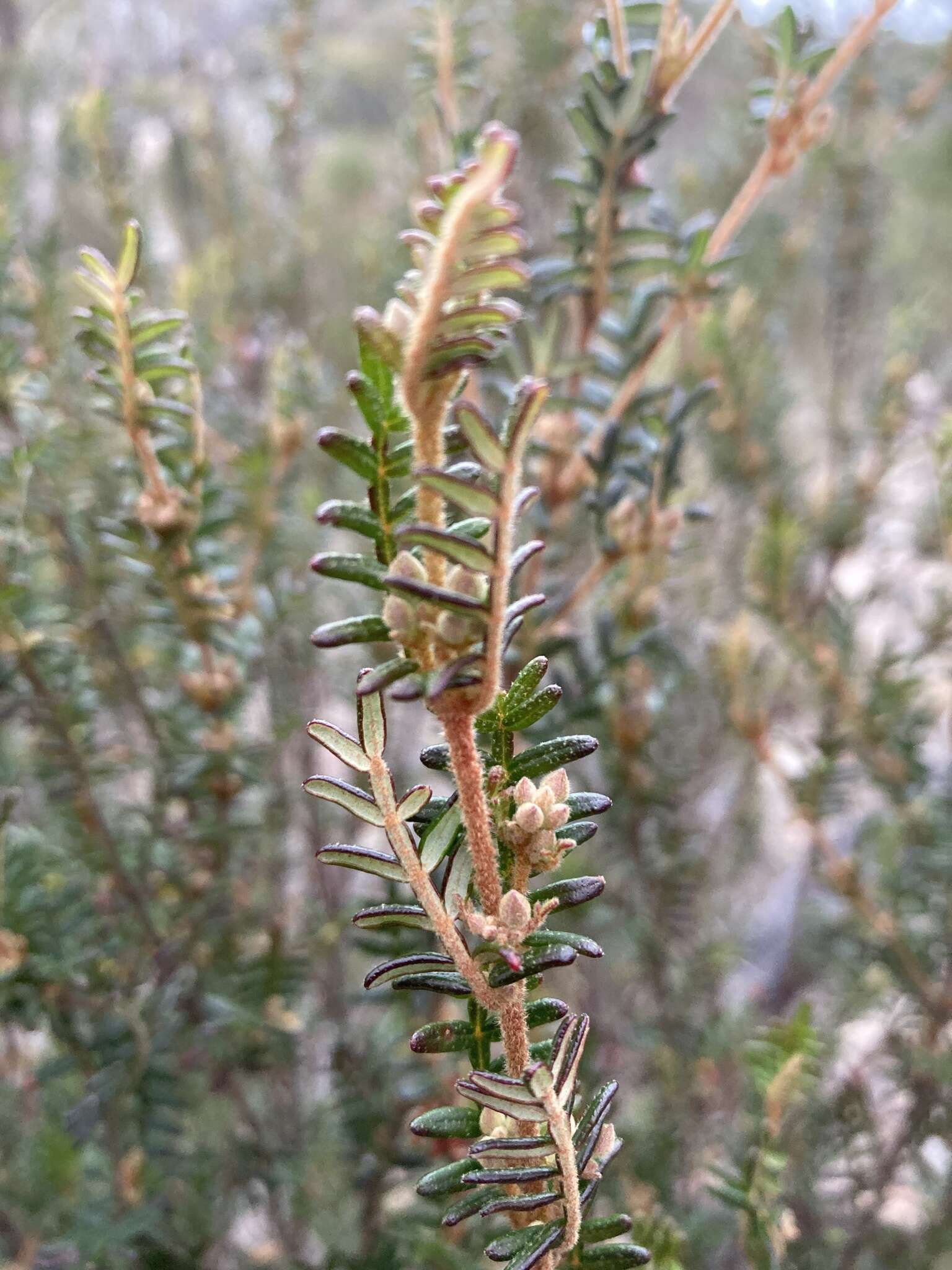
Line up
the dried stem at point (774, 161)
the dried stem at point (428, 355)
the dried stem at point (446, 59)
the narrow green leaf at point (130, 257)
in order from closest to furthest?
the dried stem at point (428, 355), the narrow green leaf at point (130, 257), the dried stem at point (774, 161), the dried stem at point (446, 59)

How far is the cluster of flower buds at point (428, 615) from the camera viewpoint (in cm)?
21

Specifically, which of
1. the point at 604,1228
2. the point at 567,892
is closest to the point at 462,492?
the point at 567,892

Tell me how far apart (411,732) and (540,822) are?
3.06 feet

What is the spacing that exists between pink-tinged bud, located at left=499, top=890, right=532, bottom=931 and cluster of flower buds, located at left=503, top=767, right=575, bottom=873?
1 centimetres

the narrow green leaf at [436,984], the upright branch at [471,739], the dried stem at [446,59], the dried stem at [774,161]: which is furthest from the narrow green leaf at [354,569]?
the dried stem at [446,59]

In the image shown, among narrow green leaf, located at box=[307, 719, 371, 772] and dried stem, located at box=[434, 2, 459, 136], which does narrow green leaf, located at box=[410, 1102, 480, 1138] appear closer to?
narrow green leaf, located at box=[307, 719, 371, 772]

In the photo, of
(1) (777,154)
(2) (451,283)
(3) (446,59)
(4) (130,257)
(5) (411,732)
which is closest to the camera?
(2) (451,283)

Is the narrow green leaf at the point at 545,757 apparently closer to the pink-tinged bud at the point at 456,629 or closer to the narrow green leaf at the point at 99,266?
the pink-tinged bud at the point at 456,629

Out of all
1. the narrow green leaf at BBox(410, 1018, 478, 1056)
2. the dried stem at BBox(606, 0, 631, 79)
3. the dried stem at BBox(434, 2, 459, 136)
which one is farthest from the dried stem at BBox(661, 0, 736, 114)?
the narrow green leaf at BBox(410, 1018, 478, 1056)

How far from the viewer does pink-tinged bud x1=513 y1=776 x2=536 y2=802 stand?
0.24 meters

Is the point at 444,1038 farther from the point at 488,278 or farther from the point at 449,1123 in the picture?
the point at 488,278

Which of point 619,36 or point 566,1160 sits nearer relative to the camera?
point 566,1160

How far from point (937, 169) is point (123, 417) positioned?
2.32m

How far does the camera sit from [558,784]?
245 millimetres
